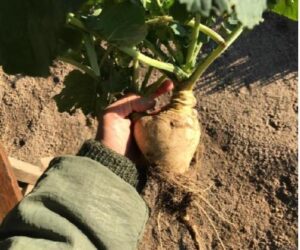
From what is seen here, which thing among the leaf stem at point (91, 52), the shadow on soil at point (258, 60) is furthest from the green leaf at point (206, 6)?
the shadow on soil at point (258, 60)

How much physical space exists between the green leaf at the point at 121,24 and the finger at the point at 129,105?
0.67ft

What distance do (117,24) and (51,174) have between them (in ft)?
1.28

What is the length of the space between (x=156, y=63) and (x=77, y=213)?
1.61ft

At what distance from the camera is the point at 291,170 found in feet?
9.32

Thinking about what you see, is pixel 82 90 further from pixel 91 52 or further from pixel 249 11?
pixel 249 11

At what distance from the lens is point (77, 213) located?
4.39 feet

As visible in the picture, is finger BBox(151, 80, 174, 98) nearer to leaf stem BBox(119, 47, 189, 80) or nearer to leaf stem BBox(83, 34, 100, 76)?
leaf stem BBox(119, 47, 189, 80)

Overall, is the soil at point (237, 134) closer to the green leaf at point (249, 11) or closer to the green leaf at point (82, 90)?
the green leaf at point (82, 90)

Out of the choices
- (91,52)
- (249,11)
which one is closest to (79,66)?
(91,52)

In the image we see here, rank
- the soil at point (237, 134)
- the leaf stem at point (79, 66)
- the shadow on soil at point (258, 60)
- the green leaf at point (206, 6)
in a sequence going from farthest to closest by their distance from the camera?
the shadow on soil at point (258, 60)
the soil at point (237, 134)
the leaf stem at point (79, 66)
the green leaf at point (206, 6)

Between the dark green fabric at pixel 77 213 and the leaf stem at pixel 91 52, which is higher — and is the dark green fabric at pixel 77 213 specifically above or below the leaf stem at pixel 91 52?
below

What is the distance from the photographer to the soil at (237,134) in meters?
2.69

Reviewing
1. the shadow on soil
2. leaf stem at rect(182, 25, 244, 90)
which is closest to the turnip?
leaf stem at rect(182, 25, 244, 90)

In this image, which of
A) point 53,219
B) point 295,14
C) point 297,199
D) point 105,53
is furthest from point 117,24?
point 297,199
